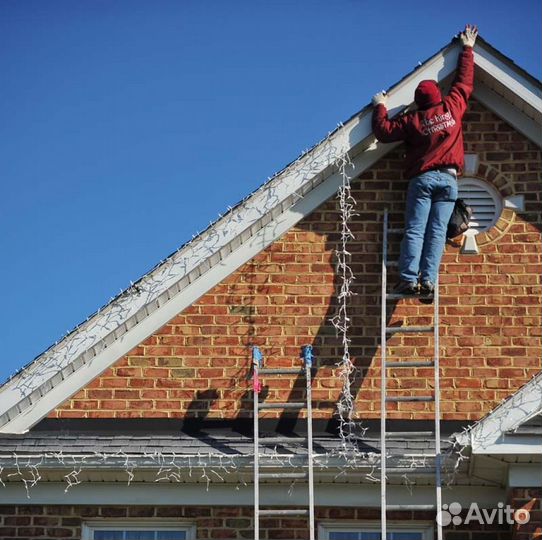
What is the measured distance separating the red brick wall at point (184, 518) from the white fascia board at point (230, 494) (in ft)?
0.17

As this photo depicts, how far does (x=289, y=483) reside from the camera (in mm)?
14062

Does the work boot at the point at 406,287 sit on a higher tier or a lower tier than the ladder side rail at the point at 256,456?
higher

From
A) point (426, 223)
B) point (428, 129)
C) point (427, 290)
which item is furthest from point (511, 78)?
point (427, 290)

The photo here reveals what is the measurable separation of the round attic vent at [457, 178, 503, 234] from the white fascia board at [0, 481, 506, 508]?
8.00 feet

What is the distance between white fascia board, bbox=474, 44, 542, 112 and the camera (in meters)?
15.1

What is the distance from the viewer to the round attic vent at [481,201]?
1515 centimetres

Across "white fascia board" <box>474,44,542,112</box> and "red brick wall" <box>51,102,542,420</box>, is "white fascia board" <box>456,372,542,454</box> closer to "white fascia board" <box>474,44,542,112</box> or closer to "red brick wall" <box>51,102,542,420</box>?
"red brick wall" <box>51,102,542,420</box>

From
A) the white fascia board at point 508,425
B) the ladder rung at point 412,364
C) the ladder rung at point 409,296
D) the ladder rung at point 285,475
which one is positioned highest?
the ladder rung at point 409,296

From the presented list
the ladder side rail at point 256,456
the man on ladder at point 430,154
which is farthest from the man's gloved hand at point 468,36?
the ladder side rail at point 256,456

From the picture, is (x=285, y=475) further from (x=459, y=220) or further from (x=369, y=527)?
(x=459, y=220)

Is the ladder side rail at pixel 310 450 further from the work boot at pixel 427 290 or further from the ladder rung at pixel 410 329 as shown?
the work boot at pixel 427 290

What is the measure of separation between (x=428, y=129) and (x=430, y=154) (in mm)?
218

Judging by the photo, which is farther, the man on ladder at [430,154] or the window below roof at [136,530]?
the man on ladder at [430,154]

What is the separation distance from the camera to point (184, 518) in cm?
1408
